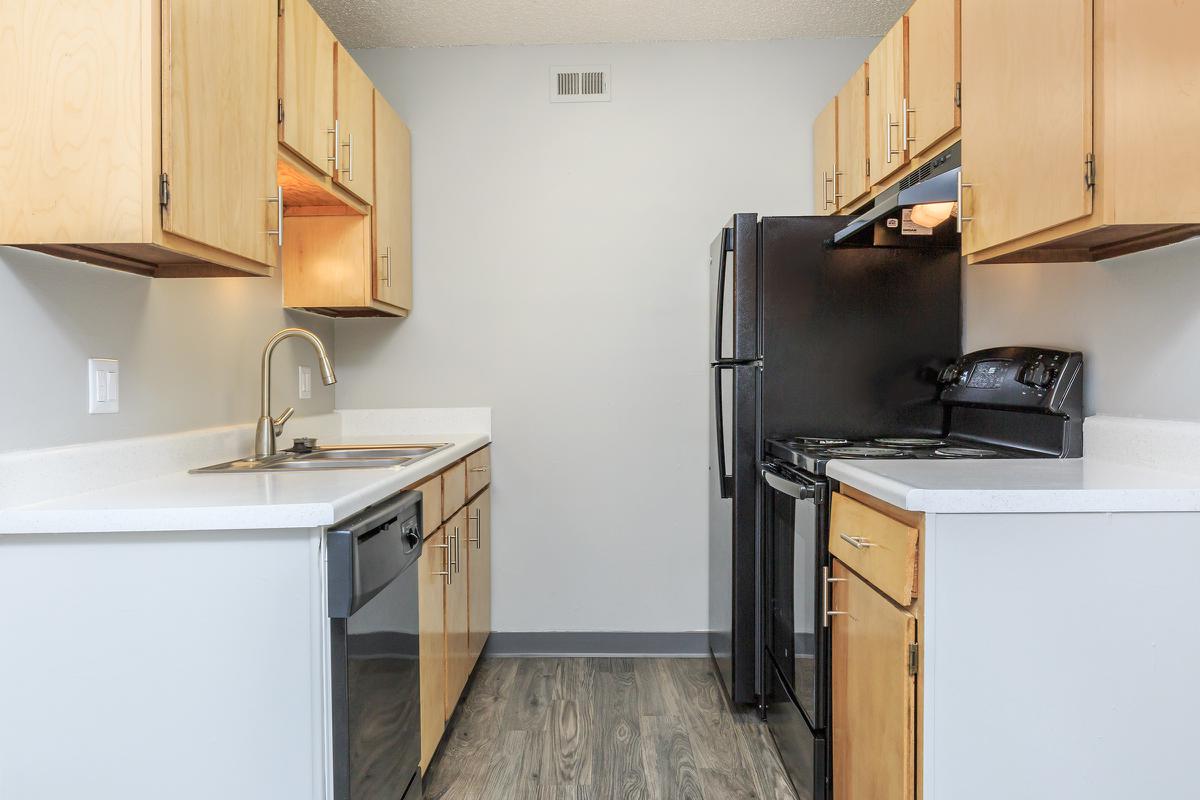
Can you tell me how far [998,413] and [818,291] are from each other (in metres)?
0.65

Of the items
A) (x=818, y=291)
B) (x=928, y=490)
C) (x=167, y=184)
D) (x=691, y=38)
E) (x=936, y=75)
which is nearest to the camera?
(x=928, y=490)

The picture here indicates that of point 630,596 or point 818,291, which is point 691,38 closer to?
point 818,291

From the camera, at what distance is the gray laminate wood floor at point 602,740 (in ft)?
7.09

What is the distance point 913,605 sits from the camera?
1.37m

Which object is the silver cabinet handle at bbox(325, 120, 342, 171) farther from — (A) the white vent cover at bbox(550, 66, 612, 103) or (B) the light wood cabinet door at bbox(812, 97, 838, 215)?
(B) the light wood cabinet door at bbox(812, 97, 838, 215)

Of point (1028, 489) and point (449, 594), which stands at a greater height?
point (1028, 489)

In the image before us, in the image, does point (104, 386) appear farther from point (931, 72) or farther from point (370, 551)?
point (931, 72)

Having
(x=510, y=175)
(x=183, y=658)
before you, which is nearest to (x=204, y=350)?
(x=183, y=658)

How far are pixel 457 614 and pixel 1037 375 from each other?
5.84ft

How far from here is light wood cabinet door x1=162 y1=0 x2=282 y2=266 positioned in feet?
4.72

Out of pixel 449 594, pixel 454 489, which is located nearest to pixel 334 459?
pixel 454 489

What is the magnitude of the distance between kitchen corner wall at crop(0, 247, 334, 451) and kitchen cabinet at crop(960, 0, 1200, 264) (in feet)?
6.36

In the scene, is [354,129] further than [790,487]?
Yes

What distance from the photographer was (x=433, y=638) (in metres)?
2.13
